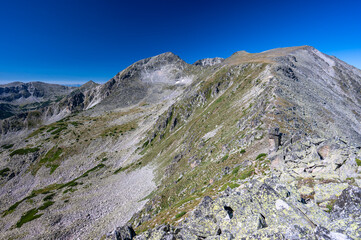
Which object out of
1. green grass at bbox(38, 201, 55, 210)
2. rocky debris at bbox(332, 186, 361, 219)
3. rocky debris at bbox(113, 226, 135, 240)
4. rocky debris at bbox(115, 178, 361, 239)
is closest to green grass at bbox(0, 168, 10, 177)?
green grass at bbox(38, 201, 55, 210)

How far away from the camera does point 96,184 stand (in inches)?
2456

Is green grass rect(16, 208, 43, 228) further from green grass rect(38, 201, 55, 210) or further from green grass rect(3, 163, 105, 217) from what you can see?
green grass rect(3, 163, 105, 217)

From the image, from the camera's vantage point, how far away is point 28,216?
166 ft

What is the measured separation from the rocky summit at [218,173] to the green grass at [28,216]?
12.0 inches

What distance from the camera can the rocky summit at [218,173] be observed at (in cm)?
852

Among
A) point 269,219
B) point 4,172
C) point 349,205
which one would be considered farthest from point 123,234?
point 4,172

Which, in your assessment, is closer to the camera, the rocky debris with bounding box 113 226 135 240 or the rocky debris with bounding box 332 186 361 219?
the rocky debris with bounding box 332 186 361 219

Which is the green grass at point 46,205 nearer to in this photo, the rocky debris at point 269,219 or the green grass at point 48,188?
the green grass at point 48,188

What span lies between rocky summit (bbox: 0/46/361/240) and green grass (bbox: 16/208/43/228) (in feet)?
1.00

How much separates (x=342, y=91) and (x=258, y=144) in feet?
284

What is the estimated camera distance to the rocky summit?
8516 millimetres

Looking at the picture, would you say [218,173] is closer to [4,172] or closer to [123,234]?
[123,234]

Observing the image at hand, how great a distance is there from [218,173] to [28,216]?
208 ft

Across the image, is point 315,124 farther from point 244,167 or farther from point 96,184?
point 96,184
